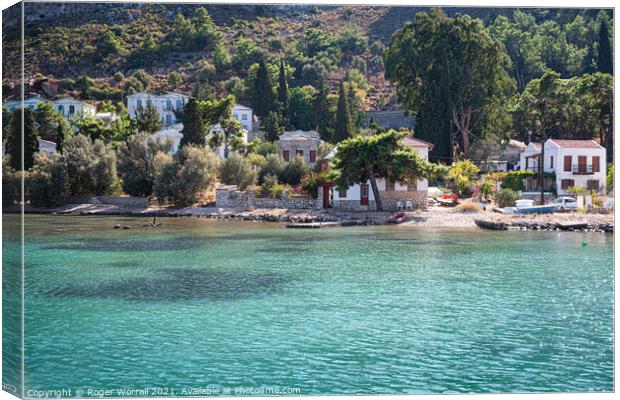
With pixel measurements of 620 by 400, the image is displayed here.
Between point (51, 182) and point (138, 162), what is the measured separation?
17.4 ft

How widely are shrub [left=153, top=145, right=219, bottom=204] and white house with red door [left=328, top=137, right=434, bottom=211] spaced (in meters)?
6.30

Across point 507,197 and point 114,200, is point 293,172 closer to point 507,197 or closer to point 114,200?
point 114,200

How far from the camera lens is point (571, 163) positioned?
27.7 metres

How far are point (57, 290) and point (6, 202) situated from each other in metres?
6.85

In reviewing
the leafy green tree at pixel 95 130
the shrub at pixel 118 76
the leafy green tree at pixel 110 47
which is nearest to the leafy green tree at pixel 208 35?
the leafy green tree at pixel 110 47

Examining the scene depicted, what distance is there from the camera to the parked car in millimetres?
28234

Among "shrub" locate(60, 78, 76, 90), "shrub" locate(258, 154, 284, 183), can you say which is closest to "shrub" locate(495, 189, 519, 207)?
"shrub" locate(258, 154, 284, 183)

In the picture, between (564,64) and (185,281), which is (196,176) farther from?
(185,281)

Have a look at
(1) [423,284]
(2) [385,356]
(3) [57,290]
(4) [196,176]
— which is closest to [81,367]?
(2) [385,356]

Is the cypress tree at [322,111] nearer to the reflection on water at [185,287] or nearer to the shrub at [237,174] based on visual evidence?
the shrub at [237,174]

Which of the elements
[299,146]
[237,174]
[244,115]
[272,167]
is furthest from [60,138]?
[244,115]

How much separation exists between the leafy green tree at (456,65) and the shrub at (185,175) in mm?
10985

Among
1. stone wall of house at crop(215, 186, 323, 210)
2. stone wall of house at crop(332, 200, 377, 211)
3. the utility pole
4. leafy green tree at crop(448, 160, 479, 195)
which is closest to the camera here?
the utility pole

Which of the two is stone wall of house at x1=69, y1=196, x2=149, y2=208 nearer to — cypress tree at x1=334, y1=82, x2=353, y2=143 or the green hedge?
cypress tree at x1=334, y1=82, x2=353, y2=143
